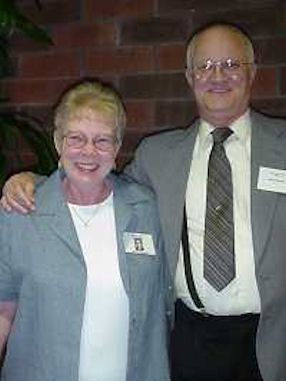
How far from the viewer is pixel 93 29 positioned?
102 inches

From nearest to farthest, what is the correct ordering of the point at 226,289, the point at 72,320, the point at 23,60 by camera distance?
the point at 72,320 → the point at 226,289 → the point at 23,60

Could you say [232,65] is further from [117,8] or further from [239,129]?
[117,8]

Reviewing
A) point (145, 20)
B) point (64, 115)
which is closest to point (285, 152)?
point (64, 115)

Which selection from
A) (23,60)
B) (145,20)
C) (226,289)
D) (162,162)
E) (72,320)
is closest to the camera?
(72,320)

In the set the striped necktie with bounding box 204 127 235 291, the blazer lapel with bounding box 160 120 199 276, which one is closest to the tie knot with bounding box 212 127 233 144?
the striped necktie with bounding box 204 127 235 291

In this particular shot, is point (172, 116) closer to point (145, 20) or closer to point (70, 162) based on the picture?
point (145, 20)

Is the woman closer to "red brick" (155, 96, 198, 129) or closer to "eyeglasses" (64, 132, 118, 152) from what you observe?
"eyeglasses" (64, 132, 118, 152)

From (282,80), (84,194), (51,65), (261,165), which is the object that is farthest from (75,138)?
(51,65)

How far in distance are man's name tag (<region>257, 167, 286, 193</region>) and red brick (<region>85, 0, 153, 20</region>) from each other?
1.09 metres

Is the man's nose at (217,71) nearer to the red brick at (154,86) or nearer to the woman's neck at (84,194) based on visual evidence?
the woman's neck at (84,194)

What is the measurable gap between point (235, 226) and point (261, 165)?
0.21 m

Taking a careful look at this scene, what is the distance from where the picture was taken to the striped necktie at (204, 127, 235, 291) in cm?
171

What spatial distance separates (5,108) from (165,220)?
1.40m

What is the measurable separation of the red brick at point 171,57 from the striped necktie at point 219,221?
0.74m
